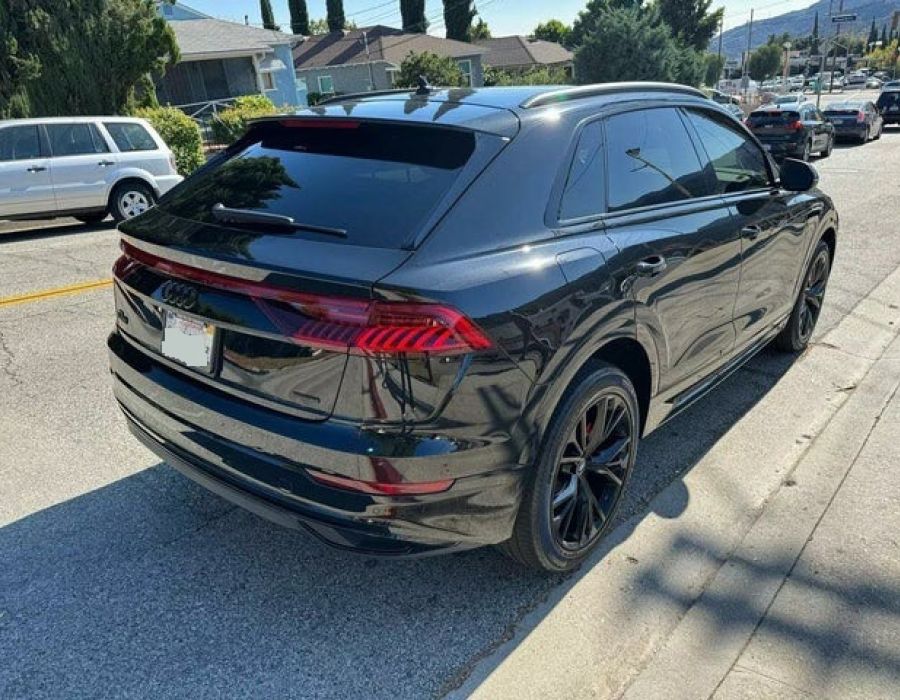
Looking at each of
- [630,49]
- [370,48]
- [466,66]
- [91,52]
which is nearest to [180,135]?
[91,52]

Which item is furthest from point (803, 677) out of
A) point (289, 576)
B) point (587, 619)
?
point (289, 576)

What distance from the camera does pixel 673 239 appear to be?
309 centimetres

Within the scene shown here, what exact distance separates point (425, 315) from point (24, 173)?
Answer: 33.0ft

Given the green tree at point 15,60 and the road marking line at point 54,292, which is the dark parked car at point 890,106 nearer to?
the green tree at point 15,60

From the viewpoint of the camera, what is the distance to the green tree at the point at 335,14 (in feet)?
188

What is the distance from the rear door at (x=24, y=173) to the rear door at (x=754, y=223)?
957 centimetres

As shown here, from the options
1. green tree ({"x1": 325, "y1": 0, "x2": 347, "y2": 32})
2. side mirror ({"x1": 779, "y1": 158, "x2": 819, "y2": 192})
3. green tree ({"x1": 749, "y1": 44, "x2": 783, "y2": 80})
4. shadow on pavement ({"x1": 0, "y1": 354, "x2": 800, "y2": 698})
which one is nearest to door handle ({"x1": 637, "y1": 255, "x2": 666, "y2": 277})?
shadow on pavement ({"x1": 0, "y1": 354, "x2": 800, "y2": 698})

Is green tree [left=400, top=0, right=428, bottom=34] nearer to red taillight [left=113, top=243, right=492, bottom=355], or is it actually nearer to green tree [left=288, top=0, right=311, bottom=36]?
green tree [left=288, top=0, right=311, bottom=36]

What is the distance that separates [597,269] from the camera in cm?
261

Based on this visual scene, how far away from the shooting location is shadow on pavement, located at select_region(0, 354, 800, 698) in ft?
7.52

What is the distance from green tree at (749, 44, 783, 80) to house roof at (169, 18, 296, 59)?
241 feet

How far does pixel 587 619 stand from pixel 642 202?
174cm

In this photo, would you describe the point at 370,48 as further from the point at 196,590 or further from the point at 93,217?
the point at 196,590

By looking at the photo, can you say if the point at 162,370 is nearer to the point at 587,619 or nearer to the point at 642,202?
the point at 587,619
